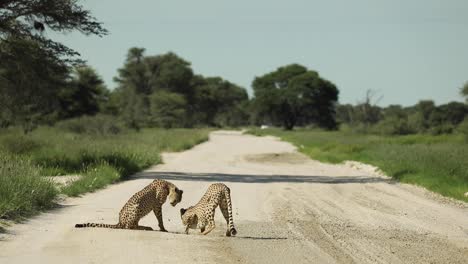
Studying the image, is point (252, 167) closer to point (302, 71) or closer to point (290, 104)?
point (290, 104)

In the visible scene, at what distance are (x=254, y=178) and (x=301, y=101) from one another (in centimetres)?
10329

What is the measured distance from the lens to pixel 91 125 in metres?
61.3

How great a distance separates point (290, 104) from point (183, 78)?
72.5ft

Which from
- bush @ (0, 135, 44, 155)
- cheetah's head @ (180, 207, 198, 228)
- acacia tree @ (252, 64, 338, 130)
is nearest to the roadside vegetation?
bush @ (0, 135, 44, 155)

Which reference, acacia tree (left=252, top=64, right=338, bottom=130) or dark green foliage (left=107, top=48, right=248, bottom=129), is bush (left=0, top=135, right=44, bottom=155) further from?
acacia tree (left=252, top=64, right=338, bottom=130)

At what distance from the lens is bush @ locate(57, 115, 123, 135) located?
58844 mm

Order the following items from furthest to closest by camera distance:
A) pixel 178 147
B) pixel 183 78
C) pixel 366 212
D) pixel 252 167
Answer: pixel 183 78 < pixel 178 147 < pixel 252 167 < pixel 366 212

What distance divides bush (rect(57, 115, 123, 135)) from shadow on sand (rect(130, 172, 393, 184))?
105ft

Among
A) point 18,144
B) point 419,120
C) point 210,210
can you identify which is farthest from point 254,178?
point 419,120

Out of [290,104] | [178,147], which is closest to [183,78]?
[290,104]

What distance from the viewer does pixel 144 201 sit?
37.5 ft

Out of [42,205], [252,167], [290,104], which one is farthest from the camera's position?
[290,104]

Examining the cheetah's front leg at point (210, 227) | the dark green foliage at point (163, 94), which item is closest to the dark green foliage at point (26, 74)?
the cheetah's front leg at point (210, 227)

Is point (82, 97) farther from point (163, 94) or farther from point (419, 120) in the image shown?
point (163, 94)
